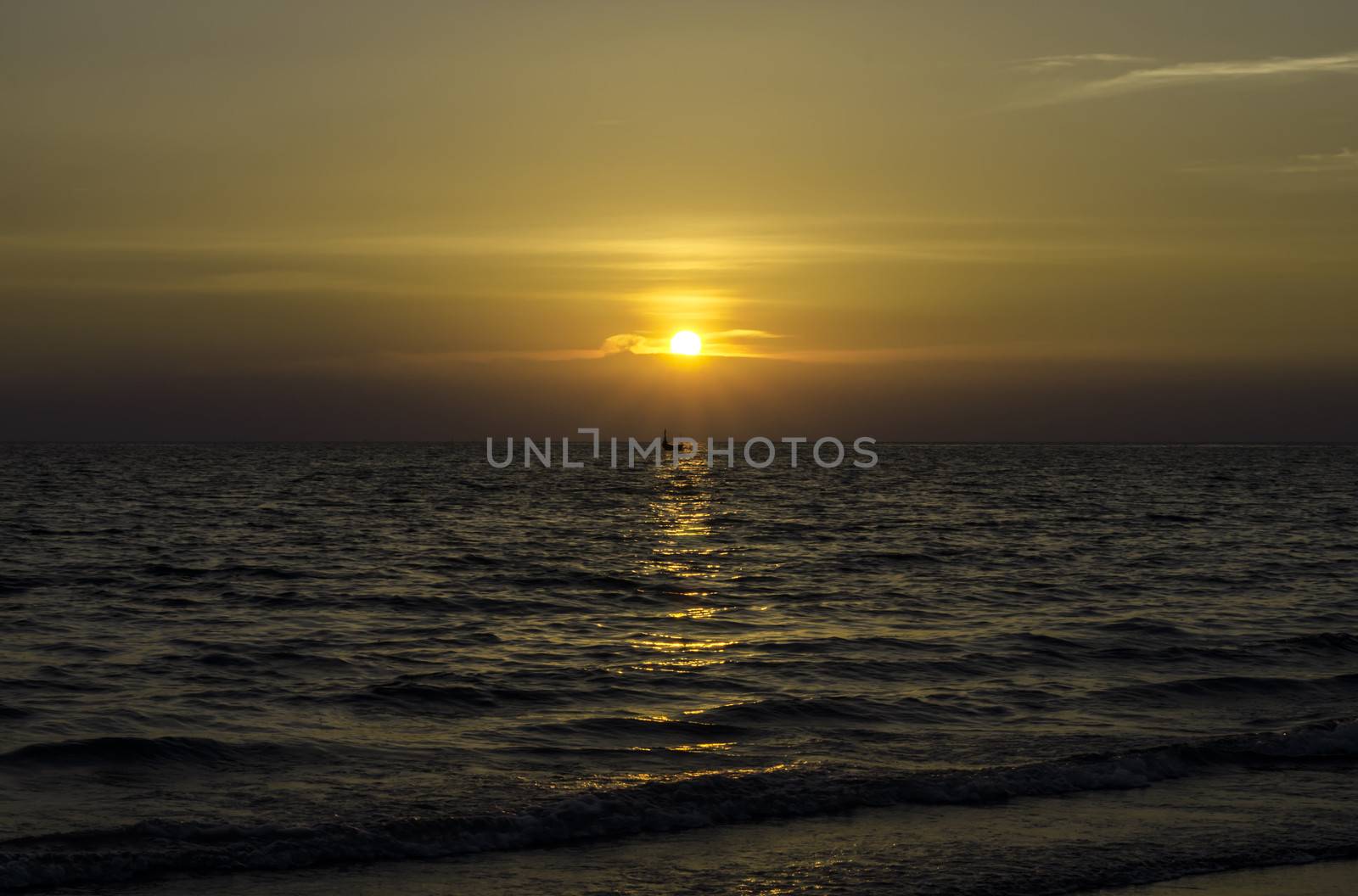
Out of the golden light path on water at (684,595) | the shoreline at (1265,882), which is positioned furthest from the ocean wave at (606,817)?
the shoreline at (1265,882)

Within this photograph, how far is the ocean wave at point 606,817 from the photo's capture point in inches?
412

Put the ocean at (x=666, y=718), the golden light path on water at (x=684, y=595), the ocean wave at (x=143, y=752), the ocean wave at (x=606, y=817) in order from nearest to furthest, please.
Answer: the ocean wave at (x=606, y=817)
the ocean at (x=666, y=718)
the ocean wave at (x=143, y=752)
the golden light path on water at (x=684, y=595)

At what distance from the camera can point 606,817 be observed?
1201 centimetres

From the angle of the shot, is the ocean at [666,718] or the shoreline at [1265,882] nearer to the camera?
the shoreline at [1265,882]

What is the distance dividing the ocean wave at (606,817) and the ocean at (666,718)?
39mm

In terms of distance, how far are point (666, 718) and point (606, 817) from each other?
4.45 metres

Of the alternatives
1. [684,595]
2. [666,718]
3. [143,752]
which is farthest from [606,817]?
[684,595]

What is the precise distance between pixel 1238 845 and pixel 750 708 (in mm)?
7061

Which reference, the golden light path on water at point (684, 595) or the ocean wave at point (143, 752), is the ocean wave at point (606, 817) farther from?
the ocean wave at point (143, 752)

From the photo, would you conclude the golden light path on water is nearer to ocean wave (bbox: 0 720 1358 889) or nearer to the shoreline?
ocean wave (bbox: 0 720 1358 889)

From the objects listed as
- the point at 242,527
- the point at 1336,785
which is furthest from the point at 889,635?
the point at 242,527

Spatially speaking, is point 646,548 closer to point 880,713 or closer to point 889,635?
point 889,635

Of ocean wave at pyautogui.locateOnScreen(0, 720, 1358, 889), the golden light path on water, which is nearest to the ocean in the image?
ocean wave at pyautogui.locateOnScreen(0, 720, 1358, 889)

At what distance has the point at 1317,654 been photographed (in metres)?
21.7
